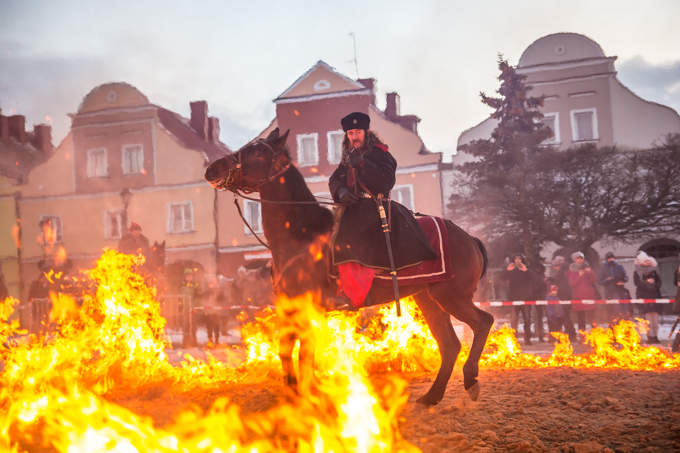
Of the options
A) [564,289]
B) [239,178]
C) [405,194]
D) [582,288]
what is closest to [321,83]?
[405,194]

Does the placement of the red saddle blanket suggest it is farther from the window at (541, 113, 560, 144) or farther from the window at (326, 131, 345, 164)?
the window at (541, 113, 560, 144)

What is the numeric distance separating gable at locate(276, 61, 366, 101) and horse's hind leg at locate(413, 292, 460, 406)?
19.1 m

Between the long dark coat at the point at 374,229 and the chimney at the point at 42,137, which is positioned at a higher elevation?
the chimney at the point at 42,137

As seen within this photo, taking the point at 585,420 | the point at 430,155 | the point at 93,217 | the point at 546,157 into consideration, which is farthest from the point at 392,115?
the point at 585,420

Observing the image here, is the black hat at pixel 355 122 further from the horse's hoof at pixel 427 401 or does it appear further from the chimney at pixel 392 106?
the chimney at pixel 392 106

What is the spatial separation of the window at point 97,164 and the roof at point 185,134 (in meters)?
3.44

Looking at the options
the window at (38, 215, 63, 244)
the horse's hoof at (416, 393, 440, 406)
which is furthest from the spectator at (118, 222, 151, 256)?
the window at (38, 215, 63, 244)

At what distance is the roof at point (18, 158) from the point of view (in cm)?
2861

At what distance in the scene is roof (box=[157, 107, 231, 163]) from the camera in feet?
89.0

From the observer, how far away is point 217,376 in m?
6.73

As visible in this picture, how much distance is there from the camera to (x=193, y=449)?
3.57 m

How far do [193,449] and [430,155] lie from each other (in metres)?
21.2

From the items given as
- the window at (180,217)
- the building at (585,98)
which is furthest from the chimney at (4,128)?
the building at (585,98)

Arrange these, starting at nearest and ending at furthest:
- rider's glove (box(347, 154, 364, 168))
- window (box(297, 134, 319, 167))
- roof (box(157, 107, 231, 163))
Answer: rider's glove (box(347, 154, 364, 168))
window (box(297, 134, 319, 167))
roof (box(157, 107, 231, 163))
